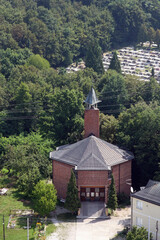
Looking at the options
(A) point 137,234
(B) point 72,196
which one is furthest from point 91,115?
(A) point 137,234

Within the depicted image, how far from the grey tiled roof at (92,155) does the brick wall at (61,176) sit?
0.83 m

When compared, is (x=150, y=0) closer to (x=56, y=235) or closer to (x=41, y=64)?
(x=41, y=64)

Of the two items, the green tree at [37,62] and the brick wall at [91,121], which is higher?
the green tree at [37,62]

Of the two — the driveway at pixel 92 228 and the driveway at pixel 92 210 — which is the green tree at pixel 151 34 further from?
the driveway at pixel 92 228

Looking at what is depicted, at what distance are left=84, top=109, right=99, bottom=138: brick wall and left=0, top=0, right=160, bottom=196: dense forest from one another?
4.18 metres

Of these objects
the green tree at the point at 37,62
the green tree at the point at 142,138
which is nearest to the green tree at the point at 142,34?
the green tree at the point at 37,62

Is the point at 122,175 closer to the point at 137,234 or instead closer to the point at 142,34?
the point at 137,234

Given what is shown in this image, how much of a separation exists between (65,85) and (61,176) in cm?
3666

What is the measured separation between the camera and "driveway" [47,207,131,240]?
5019cm

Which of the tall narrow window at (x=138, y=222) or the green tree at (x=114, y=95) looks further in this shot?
the green tree at (x=114, y=95)

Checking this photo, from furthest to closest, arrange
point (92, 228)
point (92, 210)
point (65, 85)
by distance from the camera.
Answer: point (65, 85)
point (92, 210)
point (92, 228)

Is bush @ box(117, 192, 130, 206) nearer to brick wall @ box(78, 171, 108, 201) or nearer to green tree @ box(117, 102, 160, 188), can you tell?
brick wall @ box(78, 171, 108, 201)

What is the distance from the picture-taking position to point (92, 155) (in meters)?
56.8

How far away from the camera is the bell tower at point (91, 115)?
2394 inches
